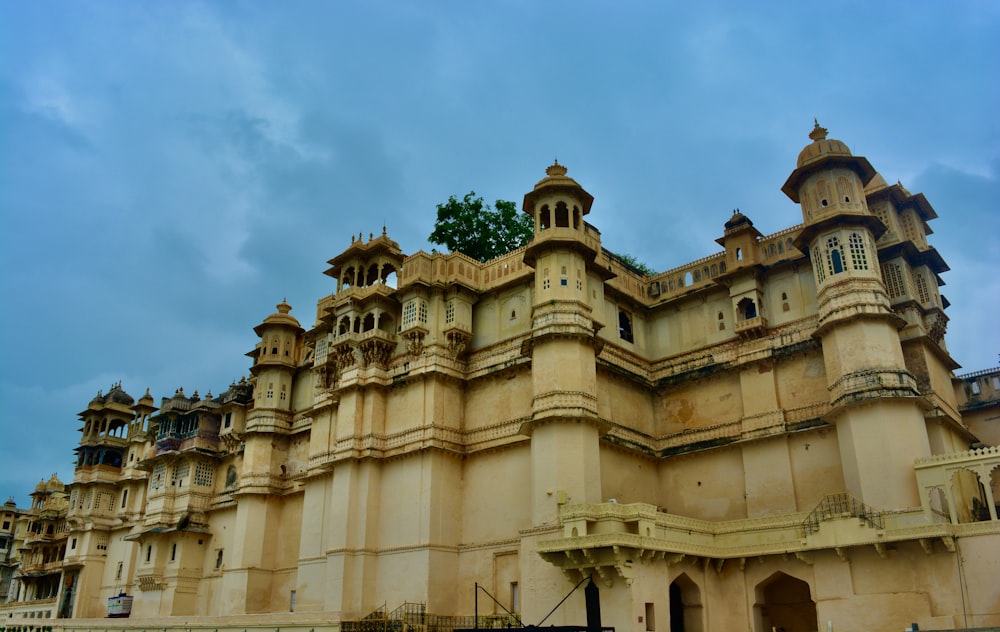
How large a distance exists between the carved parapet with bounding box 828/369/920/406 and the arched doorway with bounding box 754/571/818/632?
619 cm

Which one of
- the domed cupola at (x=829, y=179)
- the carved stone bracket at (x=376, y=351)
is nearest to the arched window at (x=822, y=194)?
the domed cupola at (x=829, y=179)

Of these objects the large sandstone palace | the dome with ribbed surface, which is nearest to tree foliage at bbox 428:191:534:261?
the large sandstone palace

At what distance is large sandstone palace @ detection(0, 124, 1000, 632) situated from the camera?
24.1 metres

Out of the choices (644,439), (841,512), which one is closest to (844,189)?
(841,512)

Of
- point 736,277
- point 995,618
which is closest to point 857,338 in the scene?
point 736,277

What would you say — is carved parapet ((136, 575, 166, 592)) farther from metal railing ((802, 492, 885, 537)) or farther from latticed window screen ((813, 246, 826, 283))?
latticed window screen ((813, 246, 826, 283))

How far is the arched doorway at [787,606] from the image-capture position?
26.7m

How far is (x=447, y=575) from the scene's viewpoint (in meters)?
31.4

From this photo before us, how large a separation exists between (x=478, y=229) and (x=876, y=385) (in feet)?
84.5

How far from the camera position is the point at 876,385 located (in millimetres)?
25688

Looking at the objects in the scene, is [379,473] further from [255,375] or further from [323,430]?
[255,375]

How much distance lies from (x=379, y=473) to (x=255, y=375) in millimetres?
14173

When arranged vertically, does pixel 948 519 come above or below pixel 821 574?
above

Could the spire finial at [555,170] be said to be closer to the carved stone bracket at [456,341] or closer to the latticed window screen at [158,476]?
the carved stone bracket at [456,341]
